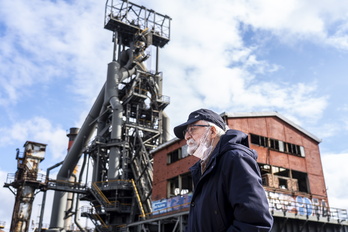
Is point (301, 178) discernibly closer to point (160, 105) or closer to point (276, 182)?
point (276, 182)

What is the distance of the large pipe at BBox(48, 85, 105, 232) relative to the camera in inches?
1599

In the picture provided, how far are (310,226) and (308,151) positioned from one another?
6.10 m

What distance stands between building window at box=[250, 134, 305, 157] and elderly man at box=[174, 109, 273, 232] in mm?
22401

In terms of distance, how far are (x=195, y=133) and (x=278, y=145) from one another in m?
24.4

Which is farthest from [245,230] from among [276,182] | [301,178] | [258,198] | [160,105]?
[160,105]

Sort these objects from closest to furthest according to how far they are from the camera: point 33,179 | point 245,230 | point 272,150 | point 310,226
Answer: point 245,230 → point 310,226 → point 272,150 → point 33,179

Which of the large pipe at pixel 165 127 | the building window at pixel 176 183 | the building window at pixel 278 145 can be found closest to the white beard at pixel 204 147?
the building window at pixel 278 145

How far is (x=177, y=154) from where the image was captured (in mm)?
27547

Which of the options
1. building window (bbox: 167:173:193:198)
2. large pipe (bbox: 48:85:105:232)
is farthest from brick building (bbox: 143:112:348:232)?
large pipe (bbox: 48:85:105:232)

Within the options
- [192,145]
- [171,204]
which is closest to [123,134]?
[171,204]

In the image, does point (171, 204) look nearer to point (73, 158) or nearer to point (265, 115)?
point (265, 115)

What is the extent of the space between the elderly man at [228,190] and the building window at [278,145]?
2240cm

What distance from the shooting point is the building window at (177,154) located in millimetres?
26438

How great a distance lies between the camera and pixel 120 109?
3562 centimetres
